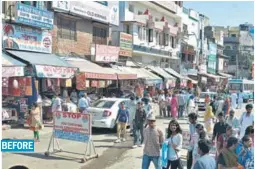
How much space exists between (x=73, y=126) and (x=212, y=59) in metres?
53.0

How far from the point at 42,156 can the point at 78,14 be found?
48.8 ft

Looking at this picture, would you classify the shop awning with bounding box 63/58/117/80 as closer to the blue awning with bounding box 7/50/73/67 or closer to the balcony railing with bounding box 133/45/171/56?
the blue awning with bounding box 7/50/73/67

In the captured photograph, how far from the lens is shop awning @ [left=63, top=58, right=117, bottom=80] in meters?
23.6

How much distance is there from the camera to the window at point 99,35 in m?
29.6

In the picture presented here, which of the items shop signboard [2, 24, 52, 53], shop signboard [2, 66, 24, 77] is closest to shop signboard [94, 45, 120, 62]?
shop signboard [2, 24, 52, 53]

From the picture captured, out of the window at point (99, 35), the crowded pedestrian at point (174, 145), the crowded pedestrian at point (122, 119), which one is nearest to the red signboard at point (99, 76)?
the window at point (99, 35)

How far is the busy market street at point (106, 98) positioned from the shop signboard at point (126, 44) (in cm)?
8

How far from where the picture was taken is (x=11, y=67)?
57.3ft

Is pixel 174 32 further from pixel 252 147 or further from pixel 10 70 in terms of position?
→ pixel 252 147

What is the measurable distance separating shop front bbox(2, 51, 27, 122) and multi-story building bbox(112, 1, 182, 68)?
14193mm

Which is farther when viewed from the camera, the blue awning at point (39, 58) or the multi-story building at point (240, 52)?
the multi-story building at point (240, 52)

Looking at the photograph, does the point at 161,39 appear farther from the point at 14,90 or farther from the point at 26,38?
the point at 14,90

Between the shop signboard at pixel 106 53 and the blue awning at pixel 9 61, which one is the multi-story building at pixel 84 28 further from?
the blue awning at pixel 9 61

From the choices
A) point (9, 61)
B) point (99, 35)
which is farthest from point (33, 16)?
point (99, 35)
